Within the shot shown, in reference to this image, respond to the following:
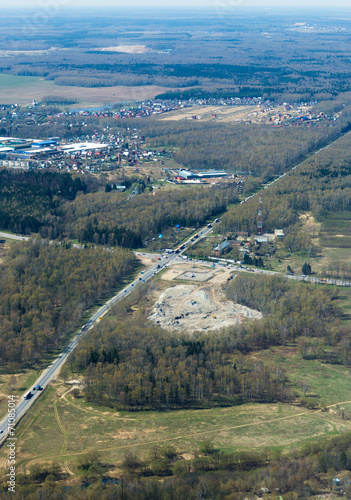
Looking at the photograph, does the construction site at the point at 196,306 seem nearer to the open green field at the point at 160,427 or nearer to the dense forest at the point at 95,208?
the open green field at the point at 160,427

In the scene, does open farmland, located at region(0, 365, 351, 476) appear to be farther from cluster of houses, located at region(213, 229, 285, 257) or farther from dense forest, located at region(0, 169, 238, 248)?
dense forest, located at region(0, 169, 238, 248)

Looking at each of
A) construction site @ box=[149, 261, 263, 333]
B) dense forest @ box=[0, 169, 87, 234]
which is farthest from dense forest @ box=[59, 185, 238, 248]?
construction site @ box=[149, 261, 263, 333]

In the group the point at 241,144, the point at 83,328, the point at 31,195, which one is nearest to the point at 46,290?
the point at 83,328

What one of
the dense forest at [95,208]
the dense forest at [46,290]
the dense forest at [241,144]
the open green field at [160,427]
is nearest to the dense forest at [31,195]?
the dense forest at [95,208]

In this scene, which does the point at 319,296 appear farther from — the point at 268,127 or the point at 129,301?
the point at 268,127

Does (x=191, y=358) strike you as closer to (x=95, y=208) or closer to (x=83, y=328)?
(x=83, y=328)

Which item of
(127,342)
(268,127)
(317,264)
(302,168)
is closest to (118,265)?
(127,342)

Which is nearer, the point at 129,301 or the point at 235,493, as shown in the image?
the point at 235,493

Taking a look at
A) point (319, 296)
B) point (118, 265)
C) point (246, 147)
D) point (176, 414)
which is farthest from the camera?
point (246, 147)
